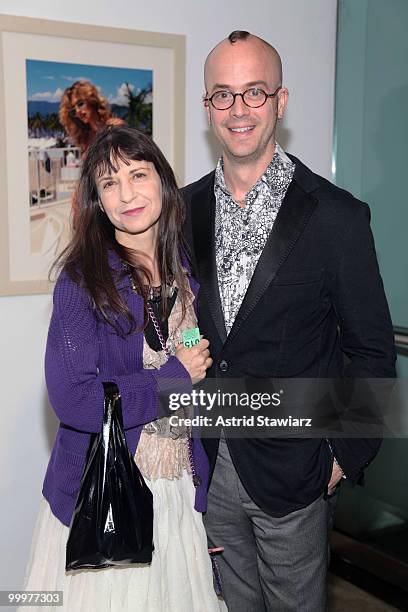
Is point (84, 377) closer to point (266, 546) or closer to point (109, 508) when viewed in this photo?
point (109, 508)

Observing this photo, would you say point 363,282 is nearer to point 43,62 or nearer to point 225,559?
point 225,559

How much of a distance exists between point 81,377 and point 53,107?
1329 millimetres

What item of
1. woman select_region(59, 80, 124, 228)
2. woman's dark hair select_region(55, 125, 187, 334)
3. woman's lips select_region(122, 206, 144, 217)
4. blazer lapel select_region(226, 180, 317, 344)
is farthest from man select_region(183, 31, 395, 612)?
woman select_region(59, 80, 124, 228)

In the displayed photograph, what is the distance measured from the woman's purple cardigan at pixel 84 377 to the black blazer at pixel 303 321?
10.0 inches

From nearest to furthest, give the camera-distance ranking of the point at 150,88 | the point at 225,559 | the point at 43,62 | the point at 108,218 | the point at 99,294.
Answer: the point at 99,294
the point at 108,218
the point at 225,559
the point at 43,62
the point at 150,88

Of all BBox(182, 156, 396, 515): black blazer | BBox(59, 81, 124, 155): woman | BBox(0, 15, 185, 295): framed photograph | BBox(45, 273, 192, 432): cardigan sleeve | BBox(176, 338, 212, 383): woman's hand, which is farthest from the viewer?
BBox(59, 81, 124, 155): woman

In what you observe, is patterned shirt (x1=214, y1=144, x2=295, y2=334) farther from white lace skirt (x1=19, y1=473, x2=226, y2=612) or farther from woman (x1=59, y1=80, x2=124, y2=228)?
woman (x1=59, y1=80, x2=124, y2=228)

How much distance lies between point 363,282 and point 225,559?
89cm

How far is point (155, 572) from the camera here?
191 centimetres

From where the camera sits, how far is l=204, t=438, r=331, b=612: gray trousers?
2.13 m

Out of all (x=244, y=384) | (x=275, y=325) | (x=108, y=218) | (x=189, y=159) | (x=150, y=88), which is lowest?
(x=244, y=384)

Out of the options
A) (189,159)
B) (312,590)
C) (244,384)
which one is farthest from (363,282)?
(189,159)

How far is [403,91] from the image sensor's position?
3170 millimetres

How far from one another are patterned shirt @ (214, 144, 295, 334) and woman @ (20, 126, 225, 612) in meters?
0.11
